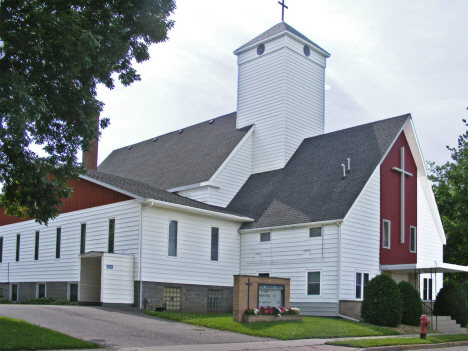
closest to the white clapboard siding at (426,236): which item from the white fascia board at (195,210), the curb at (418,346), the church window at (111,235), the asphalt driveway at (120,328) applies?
the white fascia board at (195,210)

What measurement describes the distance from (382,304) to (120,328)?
10.9m

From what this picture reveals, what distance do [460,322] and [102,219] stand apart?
18039mm

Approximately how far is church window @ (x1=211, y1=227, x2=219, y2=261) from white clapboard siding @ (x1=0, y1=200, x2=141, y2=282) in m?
4.59

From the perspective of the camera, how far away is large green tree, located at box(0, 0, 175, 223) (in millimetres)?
13711

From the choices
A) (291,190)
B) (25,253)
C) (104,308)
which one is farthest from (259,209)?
(25,253)

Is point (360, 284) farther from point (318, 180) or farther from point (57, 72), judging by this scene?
point (57, 72)

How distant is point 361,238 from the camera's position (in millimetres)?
25469

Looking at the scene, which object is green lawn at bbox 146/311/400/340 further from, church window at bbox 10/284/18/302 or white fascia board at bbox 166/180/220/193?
church window at bbox 10/284/18/302

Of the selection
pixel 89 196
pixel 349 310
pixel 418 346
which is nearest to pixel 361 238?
pixel 349 310

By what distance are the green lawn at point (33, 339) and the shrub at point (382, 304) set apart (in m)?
12.9

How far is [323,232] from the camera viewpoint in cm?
2494

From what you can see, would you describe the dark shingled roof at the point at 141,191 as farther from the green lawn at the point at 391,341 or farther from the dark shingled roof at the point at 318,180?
the green lawn at the point at 391,341

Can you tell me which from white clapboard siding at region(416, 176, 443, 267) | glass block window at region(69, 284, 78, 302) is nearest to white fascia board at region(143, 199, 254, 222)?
glass block window at region(69, 284, 78, 302)

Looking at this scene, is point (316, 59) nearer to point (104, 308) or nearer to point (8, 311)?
point (104, 308)
